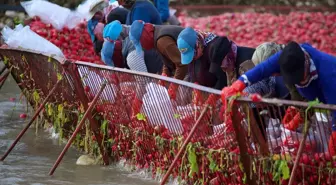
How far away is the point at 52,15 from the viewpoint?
12.9 meters

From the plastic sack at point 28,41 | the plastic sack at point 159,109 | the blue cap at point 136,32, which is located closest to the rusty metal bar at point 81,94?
the blue cap at point 136,32

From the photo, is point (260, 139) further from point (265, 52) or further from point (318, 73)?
point (265, 52)

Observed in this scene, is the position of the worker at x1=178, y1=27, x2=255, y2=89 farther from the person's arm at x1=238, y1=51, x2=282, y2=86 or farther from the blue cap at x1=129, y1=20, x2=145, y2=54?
the person's arm at x1=238, y1=51, x2=282, y2=86

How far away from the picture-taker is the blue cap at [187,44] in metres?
7.84

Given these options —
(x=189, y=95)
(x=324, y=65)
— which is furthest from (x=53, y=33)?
(x=324, y=65)

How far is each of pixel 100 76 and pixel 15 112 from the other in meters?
4.84

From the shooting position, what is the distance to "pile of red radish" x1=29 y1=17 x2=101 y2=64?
12648 millimetres

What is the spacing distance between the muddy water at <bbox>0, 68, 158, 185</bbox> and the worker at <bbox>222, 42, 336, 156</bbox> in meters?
2.12

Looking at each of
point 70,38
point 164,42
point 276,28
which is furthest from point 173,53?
point 276,28

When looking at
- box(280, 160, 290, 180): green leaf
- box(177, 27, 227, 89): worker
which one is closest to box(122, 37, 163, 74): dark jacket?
box(177, 27, 227, 89): worker

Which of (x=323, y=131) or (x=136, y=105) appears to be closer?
(x=323, y=131)

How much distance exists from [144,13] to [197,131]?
409cm

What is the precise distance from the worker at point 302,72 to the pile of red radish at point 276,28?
9023 mm

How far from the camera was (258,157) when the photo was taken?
6121 mm
